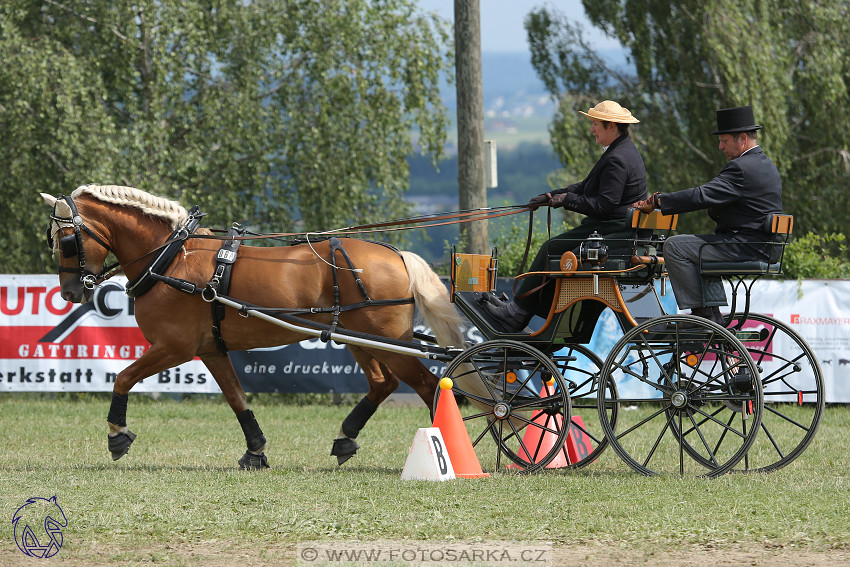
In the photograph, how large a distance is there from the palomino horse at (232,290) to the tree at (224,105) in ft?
27.1

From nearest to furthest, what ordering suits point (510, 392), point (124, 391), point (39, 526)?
point (39, 526) < point (510, 392) < point (124, 391)

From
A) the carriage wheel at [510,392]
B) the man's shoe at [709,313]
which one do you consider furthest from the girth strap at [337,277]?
the man's shoe at [709,313]

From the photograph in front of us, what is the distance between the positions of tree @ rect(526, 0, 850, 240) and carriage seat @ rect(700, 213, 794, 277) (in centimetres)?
1262

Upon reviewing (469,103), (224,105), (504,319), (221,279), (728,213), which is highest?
(224,105)

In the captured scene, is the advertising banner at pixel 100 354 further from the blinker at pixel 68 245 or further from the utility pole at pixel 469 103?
the blinker at pixel 68 245

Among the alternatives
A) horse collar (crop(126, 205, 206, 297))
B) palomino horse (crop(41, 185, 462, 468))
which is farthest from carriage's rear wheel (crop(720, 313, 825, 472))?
horse collar (crop(126, 205, 206, 297))

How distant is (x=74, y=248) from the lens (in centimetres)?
753

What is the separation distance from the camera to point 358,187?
1756 cm

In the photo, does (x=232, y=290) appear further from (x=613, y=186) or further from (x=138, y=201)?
(x=613, y=186)

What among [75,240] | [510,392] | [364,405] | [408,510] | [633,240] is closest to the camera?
[408,510]

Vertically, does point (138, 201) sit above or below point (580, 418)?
above

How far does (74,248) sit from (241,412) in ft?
5.68

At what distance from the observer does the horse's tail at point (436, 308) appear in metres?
7.46

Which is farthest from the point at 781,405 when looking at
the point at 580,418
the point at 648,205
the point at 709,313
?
the point at 648,205
